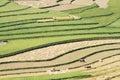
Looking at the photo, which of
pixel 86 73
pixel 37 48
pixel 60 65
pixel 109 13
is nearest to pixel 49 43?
pixel 37 48

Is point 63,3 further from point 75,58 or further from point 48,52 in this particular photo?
point 75,58

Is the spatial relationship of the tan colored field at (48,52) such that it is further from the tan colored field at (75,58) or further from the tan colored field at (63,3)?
the tan colored field at (63,3)

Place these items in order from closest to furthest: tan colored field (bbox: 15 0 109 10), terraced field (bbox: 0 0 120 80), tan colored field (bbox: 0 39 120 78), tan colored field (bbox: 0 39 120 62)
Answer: terraced field (bbox: 0 0 120 80) → tan colored field (bbox: 0 39 120 78) → tan colored field (bbox: 0 39 120 62) → tan colored field (bbox: 15 0 109 10)

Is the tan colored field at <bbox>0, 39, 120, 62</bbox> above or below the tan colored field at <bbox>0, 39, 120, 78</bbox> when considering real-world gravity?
above

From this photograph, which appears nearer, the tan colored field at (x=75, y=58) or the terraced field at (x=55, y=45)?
the terraced field at (x=55, y=45)

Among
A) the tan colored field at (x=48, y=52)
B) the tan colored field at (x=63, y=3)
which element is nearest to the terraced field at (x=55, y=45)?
the tan colored field at (x=48, y=52)

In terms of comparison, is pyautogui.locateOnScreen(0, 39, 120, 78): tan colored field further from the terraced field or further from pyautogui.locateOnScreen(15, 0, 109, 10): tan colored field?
pyautogui.locateOnScreen(15, 0, 109, 10): tan colored field

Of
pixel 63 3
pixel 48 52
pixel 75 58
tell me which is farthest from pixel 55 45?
pixel 63 3

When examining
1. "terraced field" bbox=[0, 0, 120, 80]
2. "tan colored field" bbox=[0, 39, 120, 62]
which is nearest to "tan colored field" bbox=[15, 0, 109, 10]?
"terraced field" bbox=[0, 0, 120, 80]

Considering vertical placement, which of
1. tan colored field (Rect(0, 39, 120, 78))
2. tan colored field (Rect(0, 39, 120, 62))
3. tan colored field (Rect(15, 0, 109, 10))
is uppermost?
tan colored field (Rect(15, 0, 109, 10))

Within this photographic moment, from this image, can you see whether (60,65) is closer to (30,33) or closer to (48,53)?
(48,53)
